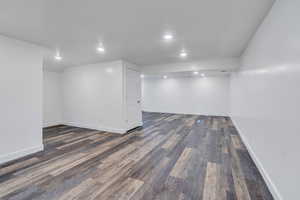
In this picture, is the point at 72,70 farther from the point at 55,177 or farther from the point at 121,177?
the point at 121,177

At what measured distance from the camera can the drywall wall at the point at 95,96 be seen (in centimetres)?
449

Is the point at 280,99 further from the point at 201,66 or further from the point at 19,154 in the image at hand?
the point at 19,154

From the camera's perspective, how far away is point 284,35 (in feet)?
4.89

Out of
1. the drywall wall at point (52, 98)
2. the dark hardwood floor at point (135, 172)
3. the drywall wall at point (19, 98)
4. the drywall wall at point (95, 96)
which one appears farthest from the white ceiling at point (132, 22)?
the drywall wall at point (52, 98)

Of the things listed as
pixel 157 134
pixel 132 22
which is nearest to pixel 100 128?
pixel 157 134

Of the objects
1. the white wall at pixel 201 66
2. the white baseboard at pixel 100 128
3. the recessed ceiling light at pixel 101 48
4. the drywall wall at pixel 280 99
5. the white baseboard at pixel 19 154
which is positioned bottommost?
the white baseboard at pixel 19 154

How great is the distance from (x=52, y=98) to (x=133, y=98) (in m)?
3.67

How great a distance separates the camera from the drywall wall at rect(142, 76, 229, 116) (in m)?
7.54

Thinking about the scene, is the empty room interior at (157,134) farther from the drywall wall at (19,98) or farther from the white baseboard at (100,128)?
the white baseboard at (100,128)

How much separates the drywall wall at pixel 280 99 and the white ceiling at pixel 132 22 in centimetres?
40

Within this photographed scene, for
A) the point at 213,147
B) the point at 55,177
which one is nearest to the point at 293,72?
the point at 213,147

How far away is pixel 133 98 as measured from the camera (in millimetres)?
5055

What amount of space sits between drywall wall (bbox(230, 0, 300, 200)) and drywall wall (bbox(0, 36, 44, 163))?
4.40 metres

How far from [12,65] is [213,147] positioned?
4846 millimetres
